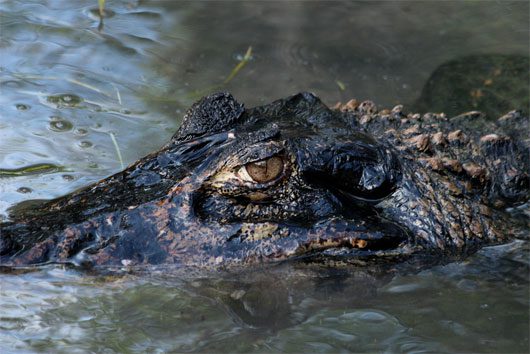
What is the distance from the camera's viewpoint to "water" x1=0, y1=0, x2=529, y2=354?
10.4 ft

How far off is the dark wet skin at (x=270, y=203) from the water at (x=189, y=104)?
4.7 inches

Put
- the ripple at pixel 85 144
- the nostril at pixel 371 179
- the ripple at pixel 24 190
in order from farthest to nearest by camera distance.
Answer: the ripple at pixel 85 144
the ripple at pixel 24 190
the nostril at pixel 371 179

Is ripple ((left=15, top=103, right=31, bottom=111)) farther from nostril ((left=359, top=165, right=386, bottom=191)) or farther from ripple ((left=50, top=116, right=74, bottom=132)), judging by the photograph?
nostril ((left=359, top=165, right=386, bottom=191))

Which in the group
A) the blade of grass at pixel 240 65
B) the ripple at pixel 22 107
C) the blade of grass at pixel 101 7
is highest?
the blade of grass at pixel 101 7

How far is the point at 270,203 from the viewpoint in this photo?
3584 millimetres

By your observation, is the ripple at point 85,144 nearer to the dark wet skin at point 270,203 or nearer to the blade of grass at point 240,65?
the dark wet skin at point 270,203

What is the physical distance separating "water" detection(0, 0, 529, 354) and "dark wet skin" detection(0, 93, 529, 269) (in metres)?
0.12

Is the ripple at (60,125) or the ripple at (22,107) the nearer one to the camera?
the ripple at (60,125)

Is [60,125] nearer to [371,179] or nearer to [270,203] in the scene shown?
[270,203]

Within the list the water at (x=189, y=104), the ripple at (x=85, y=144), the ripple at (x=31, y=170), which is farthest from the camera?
the ripple at (x=85, y=144)

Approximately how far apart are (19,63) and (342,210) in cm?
320

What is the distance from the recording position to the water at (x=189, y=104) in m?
3.18

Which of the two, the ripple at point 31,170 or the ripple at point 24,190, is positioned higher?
the ripple at point 31,170

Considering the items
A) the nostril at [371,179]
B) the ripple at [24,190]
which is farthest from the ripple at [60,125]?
the nostril at [371,179]
